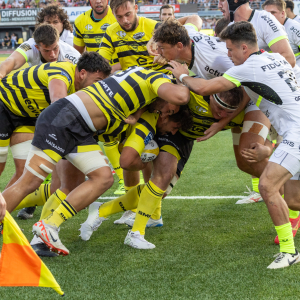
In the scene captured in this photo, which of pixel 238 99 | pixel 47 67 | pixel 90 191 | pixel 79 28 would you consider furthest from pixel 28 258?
pixel 79 28

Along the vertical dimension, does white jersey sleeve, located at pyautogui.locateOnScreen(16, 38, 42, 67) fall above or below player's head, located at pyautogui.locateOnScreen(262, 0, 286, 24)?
below

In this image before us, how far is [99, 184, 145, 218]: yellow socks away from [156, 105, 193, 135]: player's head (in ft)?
2.28

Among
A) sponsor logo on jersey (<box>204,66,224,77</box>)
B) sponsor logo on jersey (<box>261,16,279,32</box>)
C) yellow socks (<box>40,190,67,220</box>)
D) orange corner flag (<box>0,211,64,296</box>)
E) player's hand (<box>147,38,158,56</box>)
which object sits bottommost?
yellow socks (<box>40,190,67,220</box>)

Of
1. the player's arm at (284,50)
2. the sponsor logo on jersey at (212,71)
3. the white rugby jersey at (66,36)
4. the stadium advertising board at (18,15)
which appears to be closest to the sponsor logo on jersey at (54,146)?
the sponsor logo on jersey at (212,71)

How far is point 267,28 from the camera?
473 centimetres

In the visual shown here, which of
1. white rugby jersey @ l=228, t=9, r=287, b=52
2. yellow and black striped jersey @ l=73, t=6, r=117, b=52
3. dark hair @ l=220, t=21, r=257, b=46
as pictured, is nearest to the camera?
dark hair @ l=220, t=21, r=257, b=46

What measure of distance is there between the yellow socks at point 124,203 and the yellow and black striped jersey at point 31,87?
1.27 meters

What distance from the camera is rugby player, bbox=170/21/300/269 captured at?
11.3 ft

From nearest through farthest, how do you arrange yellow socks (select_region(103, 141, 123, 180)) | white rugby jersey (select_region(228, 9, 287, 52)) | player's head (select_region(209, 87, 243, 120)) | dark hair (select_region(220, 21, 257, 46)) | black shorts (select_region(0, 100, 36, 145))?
dark hair (select_region(220, 21, 257, 46)) < player's head (select_region(209, 87, 243, 120)) < black shorts (select_region(0, 100, 36, 145)) < white rugby jersey (select_region(228, 9, 287, 52)) < yellow socks (select_region(103, 141, 123, 180))

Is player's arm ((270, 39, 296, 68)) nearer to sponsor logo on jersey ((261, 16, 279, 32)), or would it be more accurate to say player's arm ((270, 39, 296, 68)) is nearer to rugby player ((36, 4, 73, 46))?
sponsor logo on jersey ((261, 16, 279, 32))

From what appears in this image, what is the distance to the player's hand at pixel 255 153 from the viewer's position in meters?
4.15

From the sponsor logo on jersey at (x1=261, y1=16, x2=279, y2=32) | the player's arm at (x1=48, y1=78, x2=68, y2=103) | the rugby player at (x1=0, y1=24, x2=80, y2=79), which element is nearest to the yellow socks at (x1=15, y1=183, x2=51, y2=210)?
the player's arm at (x1=48, y1=78, x2=68, y2=103)

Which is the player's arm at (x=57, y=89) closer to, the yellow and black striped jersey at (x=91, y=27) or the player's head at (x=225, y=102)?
the player's head at (x=225, y=102)

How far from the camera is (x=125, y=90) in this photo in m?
3.90
